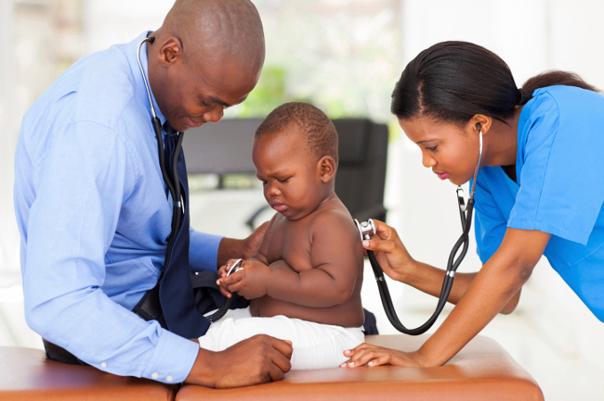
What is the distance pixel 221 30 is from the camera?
4.98 feet

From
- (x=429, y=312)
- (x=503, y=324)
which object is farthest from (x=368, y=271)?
(x=503, y=324)

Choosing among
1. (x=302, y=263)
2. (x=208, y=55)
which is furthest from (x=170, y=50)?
(x=302, y=263)

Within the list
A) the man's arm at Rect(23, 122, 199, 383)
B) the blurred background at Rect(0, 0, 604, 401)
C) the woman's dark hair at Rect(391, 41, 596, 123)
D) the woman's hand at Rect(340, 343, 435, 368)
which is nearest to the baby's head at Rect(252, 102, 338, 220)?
the woman's dark hair at Rect(391, 41, 596, 123)

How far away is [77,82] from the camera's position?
5.05ft

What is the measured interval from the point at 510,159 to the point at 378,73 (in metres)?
7.55

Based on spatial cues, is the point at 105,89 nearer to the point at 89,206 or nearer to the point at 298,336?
the point at 89,206

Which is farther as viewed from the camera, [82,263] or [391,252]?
[391,252]

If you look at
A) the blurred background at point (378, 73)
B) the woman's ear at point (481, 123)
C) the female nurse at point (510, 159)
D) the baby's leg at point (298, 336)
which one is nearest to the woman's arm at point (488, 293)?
the female nurse at point (510, 159)

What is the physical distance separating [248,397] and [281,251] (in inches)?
21.2

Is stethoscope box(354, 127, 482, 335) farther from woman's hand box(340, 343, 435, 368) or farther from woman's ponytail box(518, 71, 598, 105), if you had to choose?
woman's ponytail box(518, 71, 598, 105)

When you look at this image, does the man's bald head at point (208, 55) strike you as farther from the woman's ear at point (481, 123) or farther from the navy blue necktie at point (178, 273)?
the woman's ear at point (481, 123)

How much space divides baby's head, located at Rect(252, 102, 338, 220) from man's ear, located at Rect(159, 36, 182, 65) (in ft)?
1.20

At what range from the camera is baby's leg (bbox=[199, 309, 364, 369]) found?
1.71 metres

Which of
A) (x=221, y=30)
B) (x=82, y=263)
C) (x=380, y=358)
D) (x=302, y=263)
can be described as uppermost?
(x=221, y=30)
